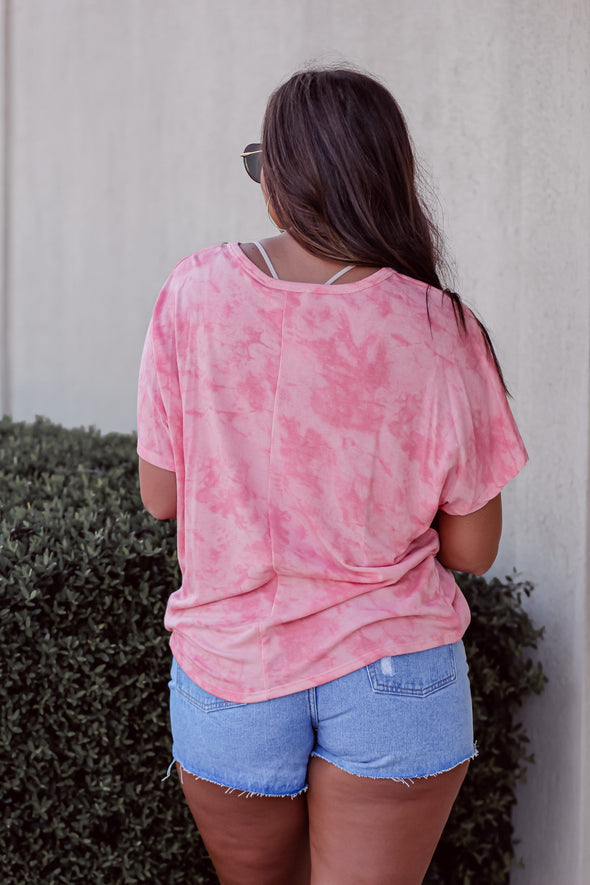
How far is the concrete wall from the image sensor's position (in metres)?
2.76

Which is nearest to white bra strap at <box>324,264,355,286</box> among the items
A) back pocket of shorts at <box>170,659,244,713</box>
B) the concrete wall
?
back pocket of shorts at <box>170,659,244,713</box>

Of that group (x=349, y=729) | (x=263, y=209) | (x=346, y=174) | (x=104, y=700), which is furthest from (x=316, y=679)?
(x=263, y=209)

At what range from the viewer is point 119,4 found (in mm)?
5012

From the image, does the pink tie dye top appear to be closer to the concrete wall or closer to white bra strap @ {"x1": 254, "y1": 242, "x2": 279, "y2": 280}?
white bra strap @ {"x1": 254, "y1": 242, "x2": 279, "y2": 280}

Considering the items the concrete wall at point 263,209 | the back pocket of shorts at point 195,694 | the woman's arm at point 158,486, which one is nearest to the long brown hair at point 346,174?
the woman's arm at point 158,486

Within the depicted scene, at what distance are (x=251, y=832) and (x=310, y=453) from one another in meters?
0.63

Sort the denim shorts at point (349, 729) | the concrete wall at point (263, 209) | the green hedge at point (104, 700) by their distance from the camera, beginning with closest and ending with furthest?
the denim shorts at point (349, 729) → the green hedge at point (104, 700) → the concrete wall at point (263, 209)

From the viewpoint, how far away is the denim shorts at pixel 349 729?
1.48 metres

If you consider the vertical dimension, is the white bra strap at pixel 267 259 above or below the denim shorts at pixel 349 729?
above

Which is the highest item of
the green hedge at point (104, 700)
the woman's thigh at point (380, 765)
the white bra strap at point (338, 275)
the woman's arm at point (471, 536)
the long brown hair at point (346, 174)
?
the long brown hair at point (346, 174)

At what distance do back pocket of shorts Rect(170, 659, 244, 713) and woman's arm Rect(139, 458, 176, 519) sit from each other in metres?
0.27

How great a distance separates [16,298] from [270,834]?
195 inches

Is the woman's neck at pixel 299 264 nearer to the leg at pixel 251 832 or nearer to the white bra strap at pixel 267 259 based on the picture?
the white bra strap at pixel 267 259

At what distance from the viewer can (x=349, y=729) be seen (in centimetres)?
148
